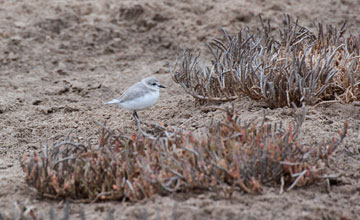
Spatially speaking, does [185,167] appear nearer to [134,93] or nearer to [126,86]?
[134,93]

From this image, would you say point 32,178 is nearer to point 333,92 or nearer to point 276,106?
point 276,106

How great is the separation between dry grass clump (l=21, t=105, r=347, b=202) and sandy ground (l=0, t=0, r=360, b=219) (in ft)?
0.34

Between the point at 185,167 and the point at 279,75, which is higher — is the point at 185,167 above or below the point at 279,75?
below

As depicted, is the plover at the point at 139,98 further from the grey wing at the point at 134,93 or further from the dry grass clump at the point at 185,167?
the dry grass clump at the point at 185,167

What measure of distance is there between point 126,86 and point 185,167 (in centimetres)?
393

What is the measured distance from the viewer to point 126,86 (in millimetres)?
7762

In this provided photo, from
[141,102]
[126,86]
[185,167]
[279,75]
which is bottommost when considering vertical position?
[126,86]

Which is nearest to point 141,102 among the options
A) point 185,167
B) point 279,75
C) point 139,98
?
point 139,98

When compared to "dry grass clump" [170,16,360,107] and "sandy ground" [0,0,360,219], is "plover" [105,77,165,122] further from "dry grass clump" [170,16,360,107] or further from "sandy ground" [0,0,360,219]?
"dry grass clump" [170,16,360,107]

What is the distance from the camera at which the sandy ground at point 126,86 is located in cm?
391

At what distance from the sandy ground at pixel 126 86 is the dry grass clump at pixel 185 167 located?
0.34 ft

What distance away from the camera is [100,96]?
293 inches

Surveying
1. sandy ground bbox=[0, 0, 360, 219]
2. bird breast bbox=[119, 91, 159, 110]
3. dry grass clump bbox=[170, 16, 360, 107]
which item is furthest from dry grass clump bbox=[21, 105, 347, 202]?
bird breast bbox=[119, 91, 159, 110]

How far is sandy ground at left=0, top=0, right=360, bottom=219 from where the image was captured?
3.91 meters
